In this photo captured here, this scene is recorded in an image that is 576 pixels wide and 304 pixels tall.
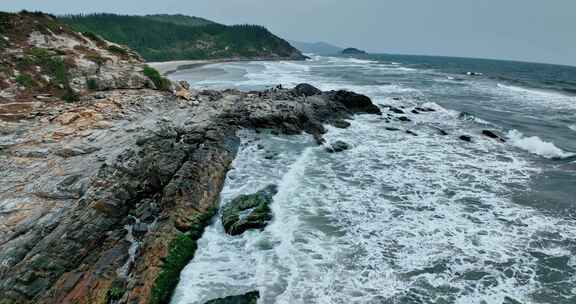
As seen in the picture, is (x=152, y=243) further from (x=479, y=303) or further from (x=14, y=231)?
(x=479, y=303)

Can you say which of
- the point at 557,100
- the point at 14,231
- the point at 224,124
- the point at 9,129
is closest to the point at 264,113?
the point at 224,124

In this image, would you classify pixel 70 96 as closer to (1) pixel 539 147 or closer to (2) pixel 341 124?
(2) pixel 341 124

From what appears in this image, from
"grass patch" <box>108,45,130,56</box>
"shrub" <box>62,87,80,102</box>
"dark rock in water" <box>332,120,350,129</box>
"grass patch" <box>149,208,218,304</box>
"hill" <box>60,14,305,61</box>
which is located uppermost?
"hill" <box>60,14,305,61</box>

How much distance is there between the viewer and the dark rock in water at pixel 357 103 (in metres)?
32.9

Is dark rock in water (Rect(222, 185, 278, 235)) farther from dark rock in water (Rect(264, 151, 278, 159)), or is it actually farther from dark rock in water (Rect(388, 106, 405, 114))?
dark rock in water (Rect(388, 106, 405, 114))

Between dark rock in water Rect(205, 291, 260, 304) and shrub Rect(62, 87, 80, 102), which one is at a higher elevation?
shrub Rect(62, 87, 80, 102)

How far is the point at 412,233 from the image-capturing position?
41.7ft

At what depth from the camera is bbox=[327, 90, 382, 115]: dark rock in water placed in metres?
32.9

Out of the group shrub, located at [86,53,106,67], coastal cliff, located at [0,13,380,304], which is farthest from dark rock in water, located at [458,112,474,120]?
shrub, located at [86,53,106,67]

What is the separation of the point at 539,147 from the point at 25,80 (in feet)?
107

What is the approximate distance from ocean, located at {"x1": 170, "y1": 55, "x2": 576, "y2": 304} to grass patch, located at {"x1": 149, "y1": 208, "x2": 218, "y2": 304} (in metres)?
0.27

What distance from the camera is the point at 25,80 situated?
65.4ft

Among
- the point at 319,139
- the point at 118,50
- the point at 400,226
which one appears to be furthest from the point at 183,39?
the point at 400,226

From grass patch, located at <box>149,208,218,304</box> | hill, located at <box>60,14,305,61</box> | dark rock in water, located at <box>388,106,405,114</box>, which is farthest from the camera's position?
hill, located at <box>60,14,305,61</box>
